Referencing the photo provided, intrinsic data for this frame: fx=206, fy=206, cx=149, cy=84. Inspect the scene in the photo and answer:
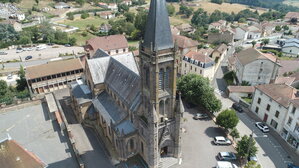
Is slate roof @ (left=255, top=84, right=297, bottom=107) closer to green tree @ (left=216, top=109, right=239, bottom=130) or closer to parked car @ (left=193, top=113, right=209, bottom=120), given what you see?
green tree @ (left=216, top=109, right=239, bottom=130)

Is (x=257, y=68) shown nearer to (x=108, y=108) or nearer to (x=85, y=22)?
(x=108, y=108)

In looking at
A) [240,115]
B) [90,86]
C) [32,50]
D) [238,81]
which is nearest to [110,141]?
[90,86]

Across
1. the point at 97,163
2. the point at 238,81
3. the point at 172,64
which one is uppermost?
the point at 172,64

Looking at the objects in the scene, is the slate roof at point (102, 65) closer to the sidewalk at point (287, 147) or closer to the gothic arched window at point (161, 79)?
the gothic arched window at point (161, 79)

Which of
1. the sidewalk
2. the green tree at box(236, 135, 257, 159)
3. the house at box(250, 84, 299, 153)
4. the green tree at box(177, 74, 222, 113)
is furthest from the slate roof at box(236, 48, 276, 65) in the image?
the green tree at box(236, 135, 257, 159)

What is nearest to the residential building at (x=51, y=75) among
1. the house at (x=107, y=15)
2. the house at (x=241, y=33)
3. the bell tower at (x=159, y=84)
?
the bell tower at (x=159, y=84)

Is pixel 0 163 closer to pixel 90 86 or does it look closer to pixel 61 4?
pixel 90 86
